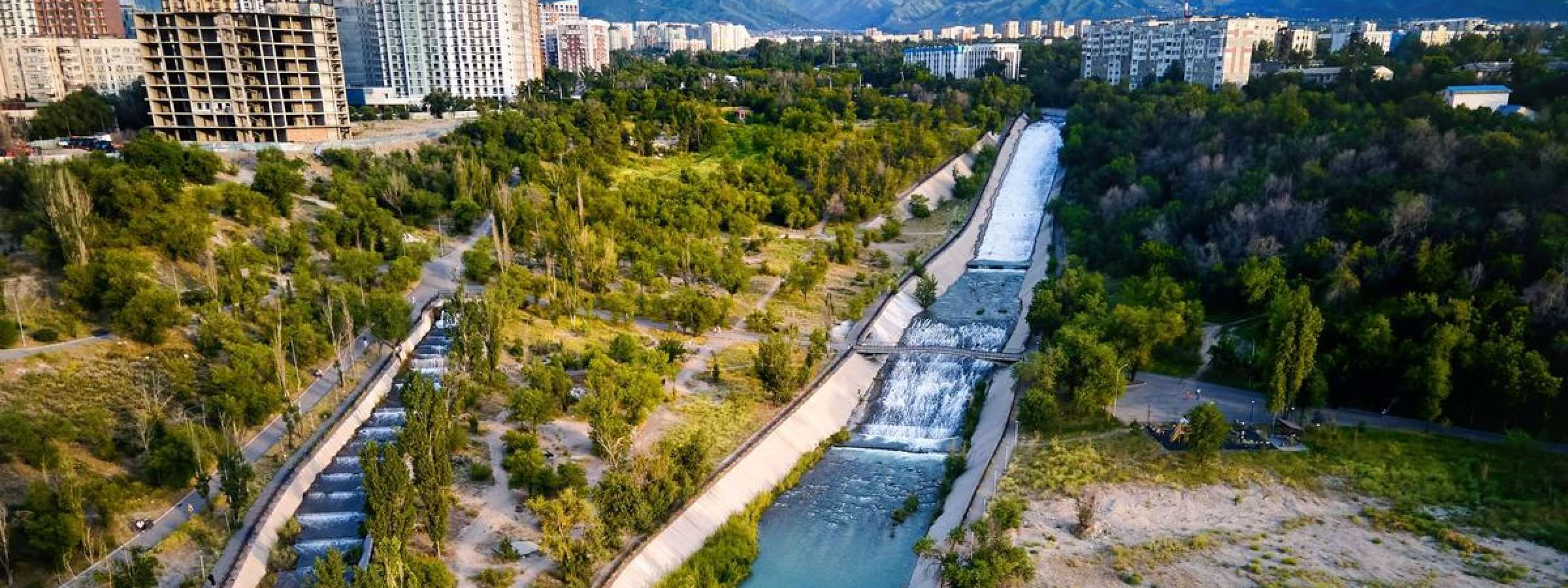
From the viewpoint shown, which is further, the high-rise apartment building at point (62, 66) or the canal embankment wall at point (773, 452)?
the high-rise apartment building at point (62, 66)

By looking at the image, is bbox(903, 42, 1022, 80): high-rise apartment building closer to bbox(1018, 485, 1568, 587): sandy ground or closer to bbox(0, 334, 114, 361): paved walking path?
bbox(1018, 485, 1568, 587): sandy ground

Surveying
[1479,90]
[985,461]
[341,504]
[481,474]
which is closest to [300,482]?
[341,504]

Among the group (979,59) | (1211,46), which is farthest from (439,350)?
(979,59)

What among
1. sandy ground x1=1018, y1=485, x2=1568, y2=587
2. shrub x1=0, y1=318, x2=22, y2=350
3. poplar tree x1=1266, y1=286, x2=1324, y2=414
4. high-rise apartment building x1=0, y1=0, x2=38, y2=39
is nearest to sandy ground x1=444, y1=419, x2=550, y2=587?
sandy ground x1=1018, y1=485, x2=1568, y2=587

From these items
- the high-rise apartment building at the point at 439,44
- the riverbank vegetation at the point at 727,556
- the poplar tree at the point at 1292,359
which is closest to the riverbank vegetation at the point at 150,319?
the riverbank vegetation at the point at 727,556

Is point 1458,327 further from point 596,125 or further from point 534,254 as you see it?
point 596,125

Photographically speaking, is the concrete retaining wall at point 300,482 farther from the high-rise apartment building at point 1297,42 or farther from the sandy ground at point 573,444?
the high-rise apartment building at point 1297,42

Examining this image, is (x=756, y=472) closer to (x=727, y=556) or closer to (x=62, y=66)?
(x=727, y=556)
